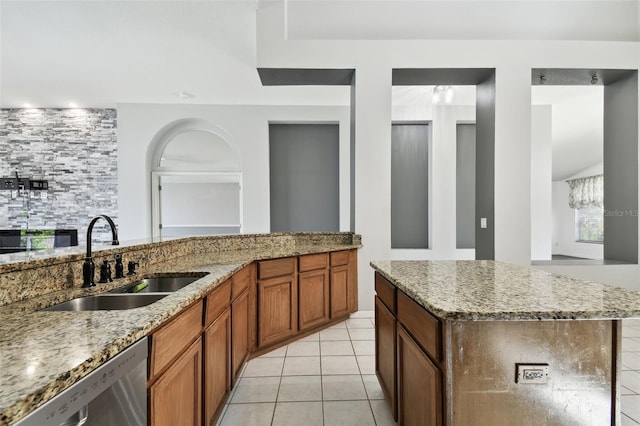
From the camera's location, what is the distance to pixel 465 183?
17.3 feet

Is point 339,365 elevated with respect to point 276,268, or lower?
lower

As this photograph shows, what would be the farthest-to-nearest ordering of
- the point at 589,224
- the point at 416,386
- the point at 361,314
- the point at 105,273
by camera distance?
the point at 589,224, the point at 361,314, the point at 105,273, the point at 416,386

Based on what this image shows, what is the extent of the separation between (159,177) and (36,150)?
2.12 meters

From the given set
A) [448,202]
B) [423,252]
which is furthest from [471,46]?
[423,252]

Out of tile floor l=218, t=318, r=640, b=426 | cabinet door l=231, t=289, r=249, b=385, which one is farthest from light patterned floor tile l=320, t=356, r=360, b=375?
cabinet door l=231, t=289, r=249, b=385

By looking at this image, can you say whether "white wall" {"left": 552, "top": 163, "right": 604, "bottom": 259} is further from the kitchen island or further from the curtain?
the kitchen island

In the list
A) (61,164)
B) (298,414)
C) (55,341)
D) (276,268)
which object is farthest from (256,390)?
(61,164)

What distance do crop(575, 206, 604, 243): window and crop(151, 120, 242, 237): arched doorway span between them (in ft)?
33.1

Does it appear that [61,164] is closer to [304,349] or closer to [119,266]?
[119,266]

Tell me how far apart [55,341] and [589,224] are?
11.9 metres

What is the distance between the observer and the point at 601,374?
995mm

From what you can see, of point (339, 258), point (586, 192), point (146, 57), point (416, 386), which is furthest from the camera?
point (586, 192)

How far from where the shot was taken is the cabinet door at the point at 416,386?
1.05m

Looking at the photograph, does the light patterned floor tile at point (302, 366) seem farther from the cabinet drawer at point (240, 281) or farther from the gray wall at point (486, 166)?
the gray wall at point (486, 166)
